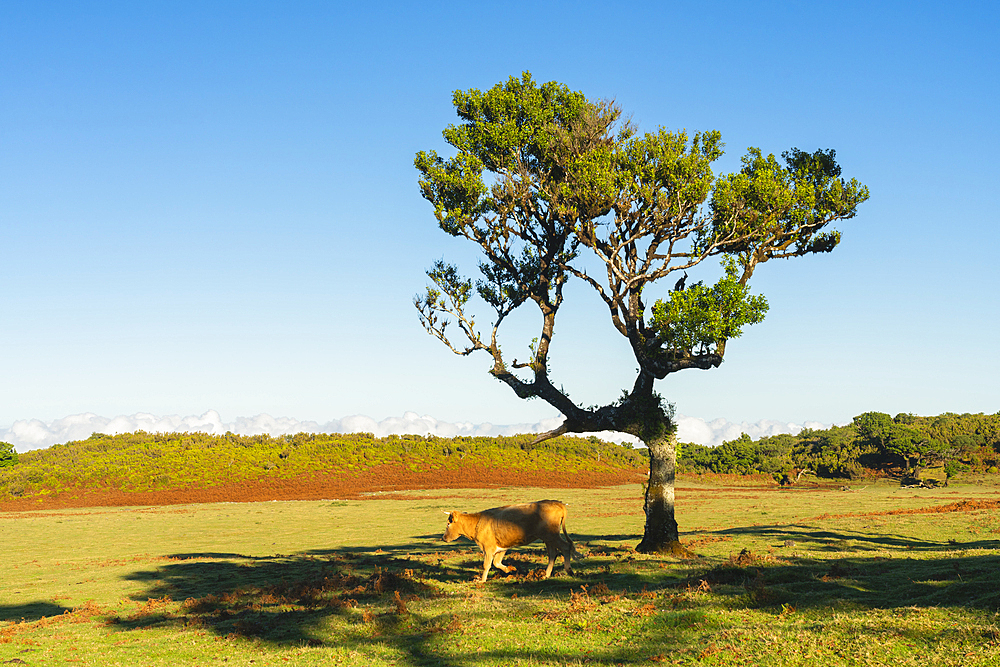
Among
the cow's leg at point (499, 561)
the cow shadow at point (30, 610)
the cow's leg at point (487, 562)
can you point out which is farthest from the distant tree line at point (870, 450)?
the cow shadow at point (30, 610)

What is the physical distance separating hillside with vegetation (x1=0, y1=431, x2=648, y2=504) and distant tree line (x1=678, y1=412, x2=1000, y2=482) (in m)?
12.5

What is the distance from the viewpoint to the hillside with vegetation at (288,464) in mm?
65625

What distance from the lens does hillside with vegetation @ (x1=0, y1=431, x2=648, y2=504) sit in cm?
6562

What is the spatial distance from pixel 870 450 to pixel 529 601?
2842 inches

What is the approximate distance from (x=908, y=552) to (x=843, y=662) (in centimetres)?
1366

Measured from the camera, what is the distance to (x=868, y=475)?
2830 inches

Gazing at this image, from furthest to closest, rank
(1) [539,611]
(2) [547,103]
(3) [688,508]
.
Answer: (3) [688,508] < (2) [547,103] < (1) [539,611]

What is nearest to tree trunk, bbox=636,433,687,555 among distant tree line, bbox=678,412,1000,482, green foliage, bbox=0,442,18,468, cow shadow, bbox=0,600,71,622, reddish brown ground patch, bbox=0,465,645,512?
cow shadow, bbox=0,600,71,622

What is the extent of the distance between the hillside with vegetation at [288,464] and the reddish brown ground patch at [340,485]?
17cm

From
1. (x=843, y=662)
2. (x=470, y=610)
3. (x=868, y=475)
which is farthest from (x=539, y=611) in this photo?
(x=868, y=475)

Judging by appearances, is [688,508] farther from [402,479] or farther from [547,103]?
[402,479]

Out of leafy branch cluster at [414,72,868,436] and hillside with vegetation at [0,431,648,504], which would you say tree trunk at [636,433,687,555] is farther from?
hillside with vegetation at [0,431,648,504]

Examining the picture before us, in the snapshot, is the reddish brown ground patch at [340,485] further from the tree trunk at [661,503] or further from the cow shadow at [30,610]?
the tree trunk at [661,503]

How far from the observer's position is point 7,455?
226 feet
